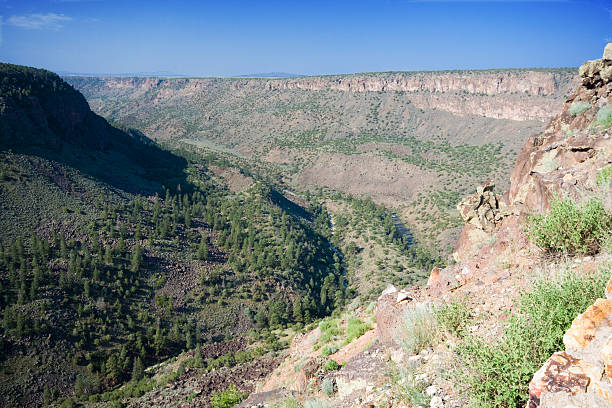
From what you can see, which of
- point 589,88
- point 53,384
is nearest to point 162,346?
point 53,384

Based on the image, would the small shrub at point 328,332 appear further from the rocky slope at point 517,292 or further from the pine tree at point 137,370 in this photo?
the pine tree at point 137,370

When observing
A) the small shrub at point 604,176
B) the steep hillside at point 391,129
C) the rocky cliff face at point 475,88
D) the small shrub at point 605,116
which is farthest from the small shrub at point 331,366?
the rocky cliff face at point 475,88

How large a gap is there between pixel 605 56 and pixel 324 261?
39279mm

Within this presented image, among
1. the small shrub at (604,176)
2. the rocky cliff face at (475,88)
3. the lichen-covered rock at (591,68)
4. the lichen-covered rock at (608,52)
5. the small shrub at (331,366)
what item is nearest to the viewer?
the small shrub at (604,176)

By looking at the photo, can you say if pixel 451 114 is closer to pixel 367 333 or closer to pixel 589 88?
pixel 589 88

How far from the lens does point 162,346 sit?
29.5 meters

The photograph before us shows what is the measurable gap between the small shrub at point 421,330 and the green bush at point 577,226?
2.77m

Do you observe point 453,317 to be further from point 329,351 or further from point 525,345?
point 329,351

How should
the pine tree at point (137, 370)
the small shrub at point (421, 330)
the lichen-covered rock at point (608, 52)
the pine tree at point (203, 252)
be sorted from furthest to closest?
the pine tree at point (203, 252)
the pine tree at point (137, 370)
the lichen-covered rock at point (608, 52)
the small shrub at point (421, 330)

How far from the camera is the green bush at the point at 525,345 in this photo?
13.5 feet

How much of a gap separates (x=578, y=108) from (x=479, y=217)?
6204 mm

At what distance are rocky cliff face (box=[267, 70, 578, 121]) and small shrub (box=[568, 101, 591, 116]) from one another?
304 feet

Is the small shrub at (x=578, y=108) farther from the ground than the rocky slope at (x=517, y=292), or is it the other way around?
the small shrub at (x=578, y=108)

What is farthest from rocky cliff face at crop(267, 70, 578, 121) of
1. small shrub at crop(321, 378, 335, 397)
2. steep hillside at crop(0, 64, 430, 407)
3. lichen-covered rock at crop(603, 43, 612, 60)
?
small shrub at crop(321, 378, 335, 397)
